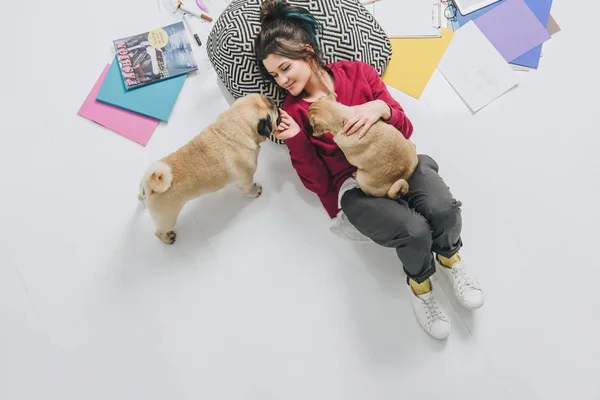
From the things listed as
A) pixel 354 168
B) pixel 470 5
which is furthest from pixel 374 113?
pixel 470 5

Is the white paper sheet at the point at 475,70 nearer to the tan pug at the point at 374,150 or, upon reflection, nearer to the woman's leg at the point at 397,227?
the tan pug at the point at 374,150

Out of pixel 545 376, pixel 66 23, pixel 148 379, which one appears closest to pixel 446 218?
pixel 545 376

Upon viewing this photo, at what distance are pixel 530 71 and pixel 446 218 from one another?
116cm

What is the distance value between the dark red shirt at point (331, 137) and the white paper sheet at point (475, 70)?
565mm

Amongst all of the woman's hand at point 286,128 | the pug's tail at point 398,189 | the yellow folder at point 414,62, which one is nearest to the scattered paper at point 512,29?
the yellow folder at point 414,62

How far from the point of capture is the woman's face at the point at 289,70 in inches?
62.9

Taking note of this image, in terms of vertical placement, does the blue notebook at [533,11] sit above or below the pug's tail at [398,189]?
above

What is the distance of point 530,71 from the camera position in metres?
2.12

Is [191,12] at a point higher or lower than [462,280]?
higher

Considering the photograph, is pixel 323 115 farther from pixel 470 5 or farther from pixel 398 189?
pixel 470 5

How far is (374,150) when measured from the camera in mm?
1460

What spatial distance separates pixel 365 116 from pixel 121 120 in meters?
1.33

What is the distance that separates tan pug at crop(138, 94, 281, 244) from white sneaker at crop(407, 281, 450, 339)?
3.06ft

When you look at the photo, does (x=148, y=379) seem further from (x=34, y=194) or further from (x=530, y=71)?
(x=530, y=71)
